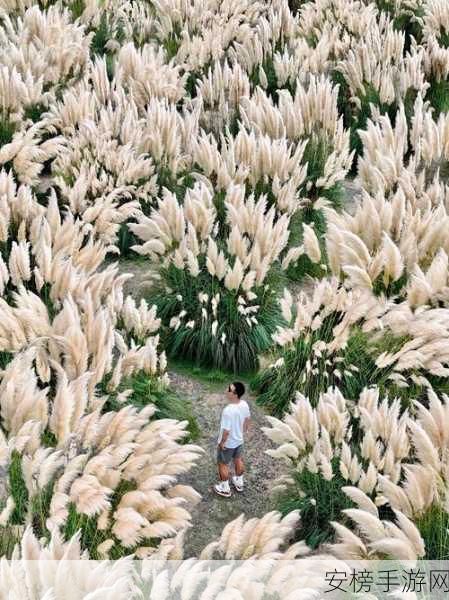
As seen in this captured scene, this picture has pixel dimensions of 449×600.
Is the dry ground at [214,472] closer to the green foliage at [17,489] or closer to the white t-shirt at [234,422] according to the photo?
the white t-shirt at [234,422]

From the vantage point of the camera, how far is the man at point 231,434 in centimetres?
460

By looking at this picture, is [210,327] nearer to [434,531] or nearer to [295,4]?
[434,531]

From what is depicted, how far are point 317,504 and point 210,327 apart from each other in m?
1.76

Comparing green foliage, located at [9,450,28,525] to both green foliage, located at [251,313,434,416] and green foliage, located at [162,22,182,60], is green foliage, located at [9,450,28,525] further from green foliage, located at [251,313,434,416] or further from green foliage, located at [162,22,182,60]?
green foliage, located at [162,22,182,60]

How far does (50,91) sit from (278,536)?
6284 millimetres

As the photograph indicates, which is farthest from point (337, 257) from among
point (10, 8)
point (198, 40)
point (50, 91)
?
point (10, 8)

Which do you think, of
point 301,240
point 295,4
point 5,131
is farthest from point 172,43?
point 301,240

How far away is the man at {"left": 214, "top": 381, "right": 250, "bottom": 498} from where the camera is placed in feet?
15.1

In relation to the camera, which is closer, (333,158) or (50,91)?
(333,158)

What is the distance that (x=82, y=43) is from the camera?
9320 mm

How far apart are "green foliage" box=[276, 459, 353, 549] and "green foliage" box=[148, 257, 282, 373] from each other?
1.43 m

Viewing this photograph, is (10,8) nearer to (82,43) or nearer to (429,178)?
(82,43)

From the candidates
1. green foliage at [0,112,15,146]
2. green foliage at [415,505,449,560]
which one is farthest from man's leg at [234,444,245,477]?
green foliage at [0,112,15,146]

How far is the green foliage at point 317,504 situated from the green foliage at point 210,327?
1.43 meters
